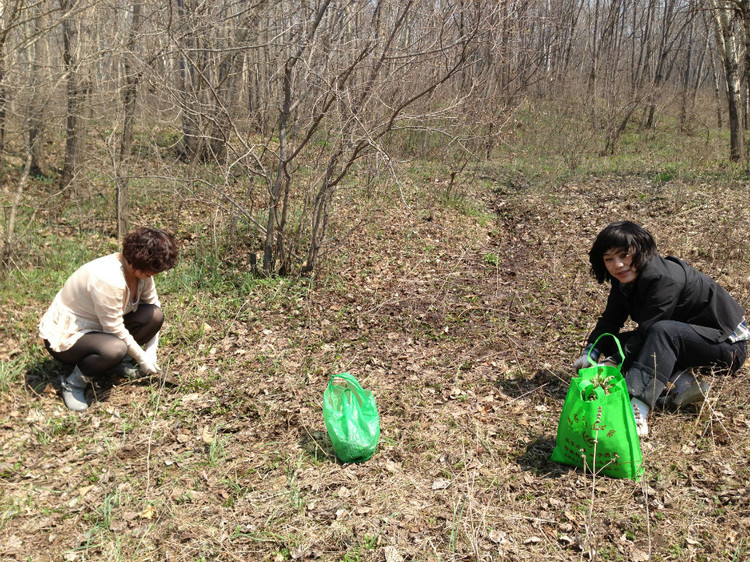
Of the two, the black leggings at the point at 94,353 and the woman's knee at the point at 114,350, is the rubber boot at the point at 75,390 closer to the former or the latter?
the black leggings at the point at 94,353

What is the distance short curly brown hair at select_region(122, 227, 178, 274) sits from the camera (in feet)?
11.6

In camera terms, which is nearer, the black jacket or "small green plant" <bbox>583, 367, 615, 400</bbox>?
"small green plant" <bbox>583, 367, 615, 400</bbox>

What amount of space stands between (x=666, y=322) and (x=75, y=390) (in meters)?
3.74

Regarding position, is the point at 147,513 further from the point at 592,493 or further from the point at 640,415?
the point at 640,415

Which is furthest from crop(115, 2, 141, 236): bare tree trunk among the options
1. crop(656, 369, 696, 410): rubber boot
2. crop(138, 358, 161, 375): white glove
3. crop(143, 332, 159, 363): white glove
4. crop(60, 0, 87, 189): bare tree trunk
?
crop(656, 369, 696, 410): rubber boot

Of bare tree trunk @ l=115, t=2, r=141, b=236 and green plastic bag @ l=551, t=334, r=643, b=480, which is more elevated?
bare tree trunk @ l=115, t=2, r=141, b=236

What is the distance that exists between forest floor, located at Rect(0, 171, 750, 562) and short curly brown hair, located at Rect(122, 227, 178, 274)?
0.91 m

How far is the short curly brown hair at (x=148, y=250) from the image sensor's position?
354 cm

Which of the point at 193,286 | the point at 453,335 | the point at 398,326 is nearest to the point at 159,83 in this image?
the point at 193,286

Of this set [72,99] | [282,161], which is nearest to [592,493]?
[282,161]

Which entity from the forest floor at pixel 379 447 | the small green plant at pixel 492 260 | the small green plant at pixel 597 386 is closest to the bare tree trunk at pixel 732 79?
the forest floor at pixel 379 447

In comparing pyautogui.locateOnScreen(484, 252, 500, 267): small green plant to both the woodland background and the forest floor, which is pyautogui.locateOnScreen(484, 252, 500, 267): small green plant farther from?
the forest floor

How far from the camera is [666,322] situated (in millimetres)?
3164

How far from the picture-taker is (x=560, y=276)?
578 cm
